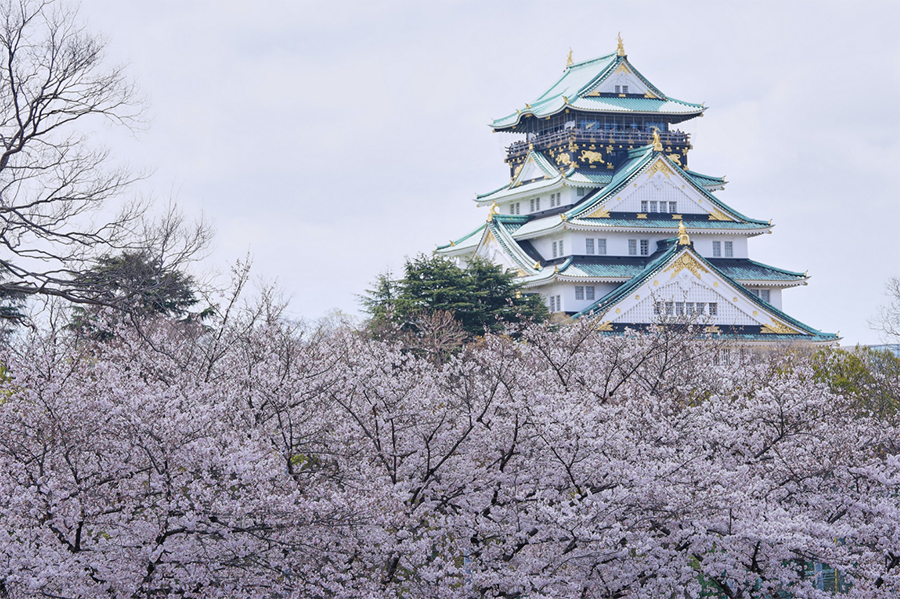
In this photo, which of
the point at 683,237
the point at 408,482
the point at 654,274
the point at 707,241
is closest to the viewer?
the point at 408,482

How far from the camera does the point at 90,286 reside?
1933 cm

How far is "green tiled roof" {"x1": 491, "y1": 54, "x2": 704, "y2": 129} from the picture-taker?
55.9m

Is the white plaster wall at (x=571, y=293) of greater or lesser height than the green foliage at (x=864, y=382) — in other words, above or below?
above

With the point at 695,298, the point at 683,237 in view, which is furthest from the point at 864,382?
the point at 683,237

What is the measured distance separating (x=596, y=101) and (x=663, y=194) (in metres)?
6.87

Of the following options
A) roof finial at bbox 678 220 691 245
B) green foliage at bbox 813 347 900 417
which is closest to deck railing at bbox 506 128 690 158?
roof finial at bbox 678 220 691 245

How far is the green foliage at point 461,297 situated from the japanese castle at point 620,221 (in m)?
4.73

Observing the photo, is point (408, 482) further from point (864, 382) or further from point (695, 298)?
point (695, 298)

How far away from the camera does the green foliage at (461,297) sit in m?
40.2

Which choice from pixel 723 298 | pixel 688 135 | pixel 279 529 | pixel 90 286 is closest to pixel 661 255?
pixel 723 298

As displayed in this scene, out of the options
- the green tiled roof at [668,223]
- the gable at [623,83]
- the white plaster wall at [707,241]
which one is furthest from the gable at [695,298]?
the gable at [623,83]

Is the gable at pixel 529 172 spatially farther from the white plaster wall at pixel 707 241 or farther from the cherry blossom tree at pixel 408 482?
the cherry blossom tree at pixel 408 482

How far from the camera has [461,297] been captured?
41312mm

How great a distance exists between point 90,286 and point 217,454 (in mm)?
8128
